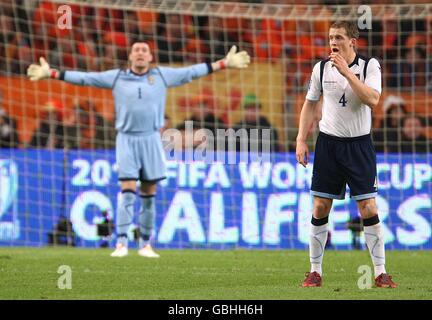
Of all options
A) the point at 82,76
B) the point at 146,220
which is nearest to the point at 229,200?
the point at 146,220

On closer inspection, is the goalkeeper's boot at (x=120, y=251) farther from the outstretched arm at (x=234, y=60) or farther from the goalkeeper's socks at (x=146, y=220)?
the outstretched arm at (x=234, y=60)

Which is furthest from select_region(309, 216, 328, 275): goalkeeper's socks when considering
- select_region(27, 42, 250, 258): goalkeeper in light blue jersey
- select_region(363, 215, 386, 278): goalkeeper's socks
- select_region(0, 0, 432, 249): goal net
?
select_region(0, 0, 432, 249): goal net

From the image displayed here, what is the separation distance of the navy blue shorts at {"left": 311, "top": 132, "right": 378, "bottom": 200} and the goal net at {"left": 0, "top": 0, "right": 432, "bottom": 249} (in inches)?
226

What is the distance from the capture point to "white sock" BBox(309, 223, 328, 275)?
8.35 meters

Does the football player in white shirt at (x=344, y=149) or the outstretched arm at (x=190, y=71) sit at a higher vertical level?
the outstretched arm at (x=190, y=71)

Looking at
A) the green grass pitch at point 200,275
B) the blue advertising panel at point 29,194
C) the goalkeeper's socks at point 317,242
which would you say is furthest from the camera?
the blue advertising panel at point 29,194

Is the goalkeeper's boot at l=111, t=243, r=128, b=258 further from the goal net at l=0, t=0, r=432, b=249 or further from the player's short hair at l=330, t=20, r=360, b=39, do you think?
the player's short hair at l=330, t=20, r=360, b=39

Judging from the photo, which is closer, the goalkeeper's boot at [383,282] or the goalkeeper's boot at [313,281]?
the goalkeeper's boot at [383,282]

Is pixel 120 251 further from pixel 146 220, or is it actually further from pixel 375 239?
pixel 375 239

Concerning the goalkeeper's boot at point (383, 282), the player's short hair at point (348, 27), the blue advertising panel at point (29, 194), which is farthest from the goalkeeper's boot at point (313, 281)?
the blue advertising panel at point (29, 194)

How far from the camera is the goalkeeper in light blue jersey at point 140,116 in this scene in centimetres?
1233

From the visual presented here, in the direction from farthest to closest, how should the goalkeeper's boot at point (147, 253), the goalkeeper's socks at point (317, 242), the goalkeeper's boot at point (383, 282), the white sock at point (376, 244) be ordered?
the goalkeeper's boot at point (147, 253)
the goalkeeper's socks at point (317, 242)
the white sock at point (376, 244)
the goalkeeper's boot at point (383, 282)

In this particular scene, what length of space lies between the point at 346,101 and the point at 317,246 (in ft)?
3.68

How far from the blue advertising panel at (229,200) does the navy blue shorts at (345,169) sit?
5752mm
